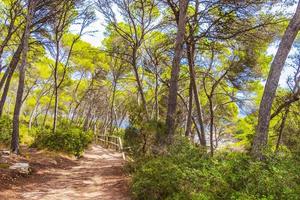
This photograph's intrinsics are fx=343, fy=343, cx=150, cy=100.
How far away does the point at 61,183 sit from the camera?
830cm

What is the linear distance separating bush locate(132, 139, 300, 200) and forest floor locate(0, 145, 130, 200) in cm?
123

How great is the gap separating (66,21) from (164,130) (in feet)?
33.0

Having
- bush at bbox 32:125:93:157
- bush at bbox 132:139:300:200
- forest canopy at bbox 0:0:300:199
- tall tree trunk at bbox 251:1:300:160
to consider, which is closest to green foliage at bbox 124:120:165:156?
forest canopy at bbox 0:0:300:199

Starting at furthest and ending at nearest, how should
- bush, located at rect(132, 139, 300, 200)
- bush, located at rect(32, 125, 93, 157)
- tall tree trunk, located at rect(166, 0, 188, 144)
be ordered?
bush, located at rect(32, 125, 93, 157) → tall tree trunk, located at rect(166, 0, 188, 144) → bush, located at rect(132, 139, 300, 200)

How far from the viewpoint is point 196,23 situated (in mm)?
10703

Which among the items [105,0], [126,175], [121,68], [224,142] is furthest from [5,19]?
[224,142]

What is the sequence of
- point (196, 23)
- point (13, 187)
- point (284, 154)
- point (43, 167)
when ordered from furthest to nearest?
point (196, 23)
point (43, 167)
point (13, 187)
point (284, 154)

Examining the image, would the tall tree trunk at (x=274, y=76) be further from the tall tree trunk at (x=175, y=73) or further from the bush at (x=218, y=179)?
the tall tree trunk at (x=175, y=73)

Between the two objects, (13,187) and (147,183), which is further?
(13,187)

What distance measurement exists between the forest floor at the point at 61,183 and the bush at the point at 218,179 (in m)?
1.23

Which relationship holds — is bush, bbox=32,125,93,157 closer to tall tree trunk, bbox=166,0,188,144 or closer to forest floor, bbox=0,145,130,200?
forest floor, bbox=0,145,130,200

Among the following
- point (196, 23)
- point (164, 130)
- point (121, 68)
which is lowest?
point (164, 130)

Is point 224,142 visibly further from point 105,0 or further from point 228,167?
point 228,167

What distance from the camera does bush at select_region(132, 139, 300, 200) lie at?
14.6 ft
